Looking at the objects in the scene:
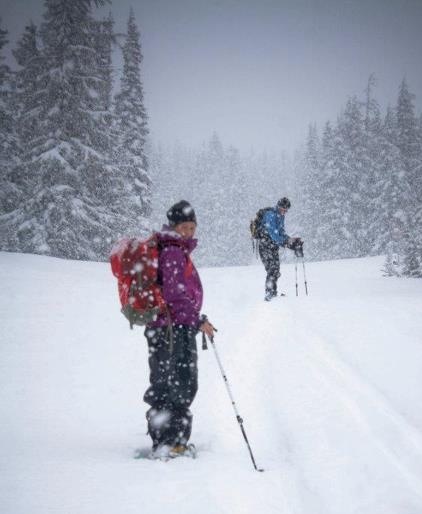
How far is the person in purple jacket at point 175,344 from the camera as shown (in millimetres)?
3641

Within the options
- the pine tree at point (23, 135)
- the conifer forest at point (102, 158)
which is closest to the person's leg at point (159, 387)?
the conifer forest at point (102, 158)

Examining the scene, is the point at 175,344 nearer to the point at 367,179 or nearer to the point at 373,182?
the point at 373,182

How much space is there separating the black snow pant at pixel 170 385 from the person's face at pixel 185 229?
2.91 ft

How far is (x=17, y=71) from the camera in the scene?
71.5ft

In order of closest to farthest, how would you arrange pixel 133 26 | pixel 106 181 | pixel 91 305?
pixel 91 305, pixel 106 181, pixel 133 26

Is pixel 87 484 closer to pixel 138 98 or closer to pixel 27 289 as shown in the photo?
pixel 27 289

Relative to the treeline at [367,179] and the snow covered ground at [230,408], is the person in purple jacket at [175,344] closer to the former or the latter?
the snow covered ground at [230,408]

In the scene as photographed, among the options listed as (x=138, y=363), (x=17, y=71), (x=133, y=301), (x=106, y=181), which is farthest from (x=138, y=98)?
(x=133, y=301)

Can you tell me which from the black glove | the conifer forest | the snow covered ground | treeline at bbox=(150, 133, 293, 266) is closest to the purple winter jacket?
the snow covered ground

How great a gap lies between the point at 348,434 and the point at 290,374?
1783 mm

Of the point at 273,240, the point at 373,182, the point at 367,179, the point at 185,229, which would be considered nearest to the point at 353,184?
the point at 367,179

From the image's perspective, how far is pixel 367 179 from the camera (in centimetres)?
4009

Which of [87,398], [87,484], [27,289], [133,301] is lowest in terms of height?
[87,398]

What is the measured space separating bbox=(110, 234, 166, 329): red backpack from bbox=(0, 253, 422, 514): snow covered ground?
1306 millimetres
